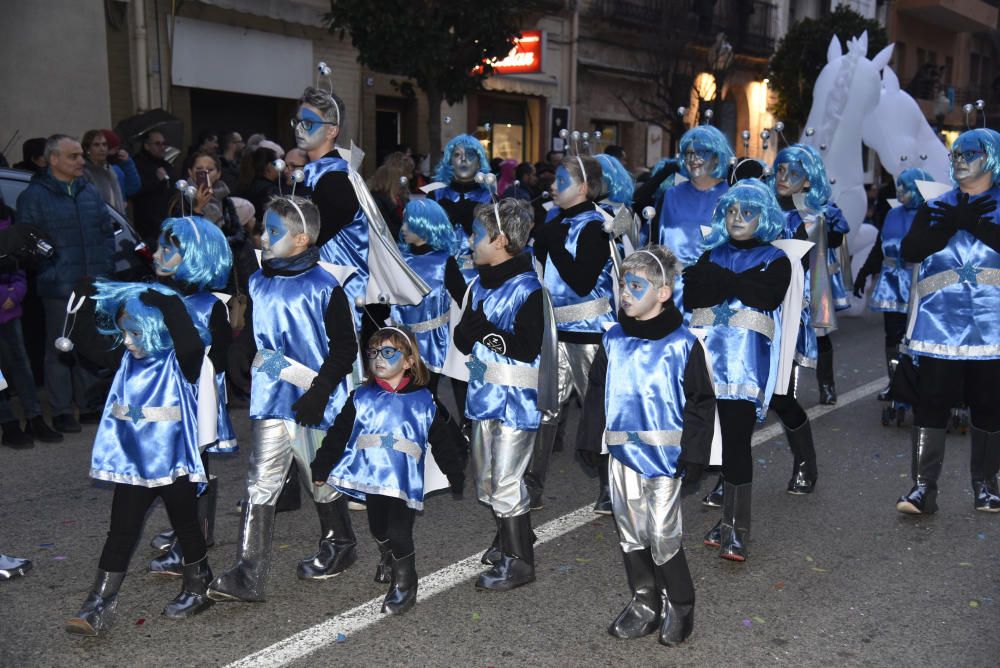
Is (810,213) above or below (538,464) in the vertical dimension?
above

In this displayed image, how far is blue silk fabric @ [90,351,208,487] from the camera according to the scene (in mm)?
3977

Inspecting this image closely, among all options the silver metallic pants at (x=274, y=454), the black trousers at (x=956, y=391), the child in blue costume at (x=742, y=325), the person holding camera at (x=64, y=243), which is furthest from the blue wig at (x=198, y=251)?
the black trousers at (x=956, y=391)

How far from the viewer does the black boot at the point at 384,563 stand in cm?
425

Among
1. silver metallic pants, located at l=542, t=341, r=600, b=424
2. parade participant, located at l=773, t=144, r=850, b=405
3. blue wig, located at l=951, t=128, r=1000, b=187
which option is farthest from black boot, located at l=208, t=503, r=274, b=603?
blue wig, located at l=951, t=128, r=1000, b=187

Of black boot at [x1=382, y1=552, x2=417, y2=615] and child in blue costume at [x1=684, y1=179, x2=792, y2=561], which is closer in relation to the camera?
black boot at [x1=382, y1=552, x2=417, y2=615]

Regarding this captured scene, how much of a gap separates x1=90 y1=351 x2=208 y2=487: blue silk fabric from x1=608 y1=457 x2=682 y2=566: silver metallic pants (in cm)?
163

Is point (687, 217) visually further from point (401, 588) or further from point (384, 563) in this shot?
point (401, 588)

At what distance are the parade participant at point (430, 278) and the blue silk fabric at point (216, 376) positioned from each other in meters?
2.08

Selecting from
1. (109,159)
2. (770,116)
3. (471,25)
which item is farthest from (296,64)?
(770,116)

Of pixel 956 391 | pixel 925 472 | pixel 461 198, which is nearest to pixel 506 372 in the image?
pixel 925 472

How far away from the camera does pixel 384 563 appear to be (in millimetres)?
4410

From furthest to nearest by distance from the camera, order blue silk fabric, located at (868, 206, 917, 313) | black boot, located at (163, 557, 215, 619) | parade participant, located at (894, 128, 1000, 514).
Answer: blue silk fabric, located at (868, 206, 917, 313) < parade participant, located at (894, 128, 1000, 514) < black boot, located at (163, 557, 215, 619)

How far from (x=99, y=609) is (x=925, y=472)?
4122 millimetres

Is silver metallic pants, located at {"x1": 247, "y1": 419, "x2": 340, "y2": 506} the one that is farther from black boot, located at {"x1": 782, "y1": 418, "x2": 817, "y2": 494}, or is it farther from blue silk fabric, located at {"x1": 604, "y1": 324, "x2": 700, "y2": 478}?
black boot, located at {"x1": 782, "y1": 418, "x2": 817, "y2": 494}
